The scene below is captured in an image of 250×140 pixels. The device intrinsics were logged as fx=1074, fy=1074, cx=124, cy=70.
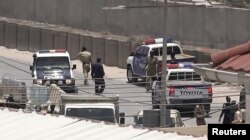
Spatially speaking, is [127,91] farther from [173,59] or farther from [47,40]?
[47,40]

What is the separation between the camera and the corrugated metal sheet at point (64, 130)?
1413 cm

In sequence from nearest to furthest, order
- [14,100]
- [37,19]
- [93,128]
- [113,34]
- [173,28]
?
[93,128]
[14,100]
[173,28]
[113,34]
[37,19]

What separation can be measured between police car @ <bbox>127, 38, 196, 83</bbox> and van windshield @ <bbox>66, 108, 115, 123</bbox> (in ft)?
47.5

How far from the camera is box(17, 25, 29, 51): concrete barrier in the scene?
51.4 meters

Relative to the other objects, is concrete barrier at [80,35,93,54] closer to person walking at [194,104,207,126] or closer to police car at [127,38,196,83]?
police car at [127,38,196,83]

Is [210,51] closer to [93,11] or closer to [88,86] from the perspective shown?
[88,86]

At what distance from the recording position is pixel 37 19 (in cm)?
5544

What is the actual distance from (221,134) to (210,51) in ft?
99.7

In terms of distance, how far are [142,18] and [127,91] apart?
37.2 ft

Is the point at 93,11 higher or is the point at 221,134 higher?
the point at 93,11

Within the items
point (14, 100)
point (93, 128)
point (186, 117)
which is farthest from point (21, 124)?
point (186, 117)

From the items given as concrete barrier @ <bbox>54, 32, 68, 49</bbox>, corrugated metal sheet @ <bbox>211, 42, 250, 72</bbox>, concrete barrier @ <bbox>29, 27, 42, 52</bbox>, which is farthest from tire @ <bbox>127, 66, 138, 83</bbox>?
corrugated metal sheet @ <bbox>211, 42, 250, 72</bbox>

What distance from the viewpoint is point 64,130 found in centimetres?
1486

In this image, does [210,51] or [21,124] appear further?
[210,51]
